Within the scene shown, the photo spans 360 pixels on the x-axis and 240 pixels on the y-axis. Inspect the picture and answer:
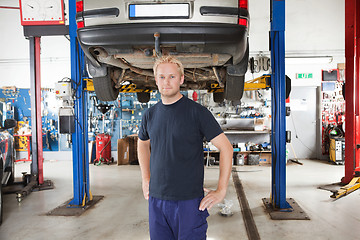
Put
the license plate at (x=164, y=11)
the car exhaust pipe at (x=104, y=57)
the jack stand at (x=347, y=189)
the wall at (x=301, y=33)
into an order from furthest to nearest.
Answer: the wall at (x=301, y=33) → the jack stand at (x=347, y=189) → the car exhaust pipe at (x=104, y=57) → the license plate at (x=164, y=11)

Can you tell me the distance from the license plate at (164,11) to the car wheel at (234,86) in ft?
3.64

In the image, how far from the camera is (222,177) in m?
1.37

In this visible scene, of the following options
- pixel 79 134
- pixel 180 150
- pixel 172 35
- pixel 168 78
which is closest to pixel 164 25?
pixel 172 35

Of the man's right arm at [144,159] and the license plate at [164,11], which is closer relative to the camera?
the man's right arm at [144,159]

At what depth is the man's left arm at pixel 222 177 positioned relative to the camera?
1327 millimetres

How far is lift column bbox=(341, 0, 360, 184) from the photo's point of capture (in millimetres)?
4449

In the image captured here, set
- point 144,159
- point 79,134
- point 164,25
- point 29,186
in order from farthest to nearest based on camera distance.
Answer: point 29,186 → point 79,134 → point 164,25 → point 144,159

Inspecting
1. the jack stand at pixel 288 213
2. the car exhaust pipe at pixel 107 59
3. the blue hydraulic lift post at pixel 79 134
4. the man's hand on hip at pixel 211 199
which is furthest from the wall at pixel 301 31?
the man's hand on hip at pixel 211 199

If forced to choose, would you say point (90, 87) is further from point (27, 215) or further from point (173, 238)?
point (173, 238)

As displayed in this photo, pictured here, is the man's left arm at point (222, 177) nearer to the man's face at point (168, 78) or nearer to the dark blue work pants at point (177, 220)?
the dark blue work pants at point (177, 220)

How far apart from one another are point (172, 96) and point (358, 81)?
4.46 metres

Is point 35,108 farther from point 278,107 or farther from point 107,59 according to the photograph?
point 278,107

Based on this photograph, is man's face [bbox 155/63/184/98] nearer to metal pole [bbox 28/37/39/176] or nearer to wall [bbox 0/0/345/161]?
metal pole [bbox 28/37/39/176]

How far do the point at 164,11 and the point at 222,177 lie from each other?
1.28 m
